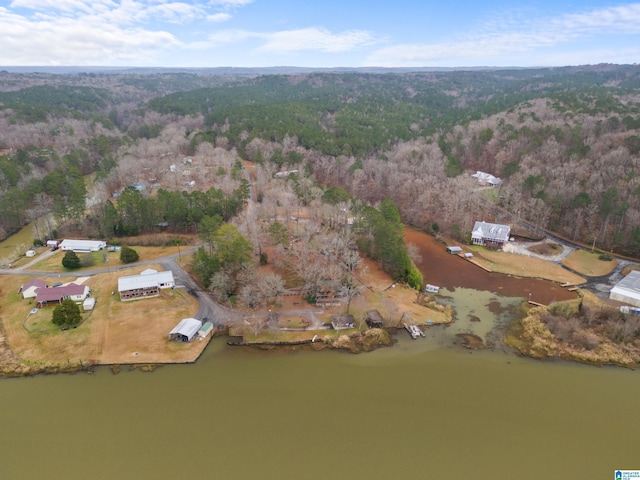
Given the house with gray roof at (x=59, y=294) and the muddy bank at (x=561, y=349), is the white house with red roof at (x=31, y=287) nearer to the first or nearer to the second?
the house with gray roof at (x=59, y=294)

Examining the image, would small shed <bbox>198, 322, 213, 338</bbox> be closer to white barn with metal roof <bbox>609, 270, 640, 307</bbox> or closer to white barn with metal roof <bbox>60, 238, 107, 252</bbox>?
white barn with metal roof <bbox>60, 238, 107, 252</bbox>

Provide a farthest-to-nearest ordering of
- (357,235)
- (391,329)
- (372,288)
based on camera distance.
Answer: (357,235), (372,288), (391,329)

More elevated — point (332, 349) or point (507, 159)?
point (507, 159)

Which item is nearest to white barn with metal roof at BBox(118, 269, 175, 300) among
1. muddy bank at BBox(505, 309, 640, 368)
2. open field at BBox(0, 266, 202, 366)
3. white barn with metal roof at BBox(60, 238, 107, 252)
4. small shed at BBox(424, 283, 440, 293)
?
open field at BBox(0, 266, 202, 366)

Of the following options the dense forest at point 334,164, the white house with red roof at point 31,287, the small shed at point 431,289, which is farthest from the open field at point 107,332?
the small shed at point 431,289

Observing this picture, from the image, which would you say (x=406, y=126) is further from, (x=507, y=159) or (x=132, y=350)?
(x=132, y=350)

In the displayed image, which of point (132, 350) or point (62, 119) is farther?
point (62, 119)

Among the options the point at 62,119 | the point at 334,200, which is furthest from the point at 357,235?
the point at 62,119
